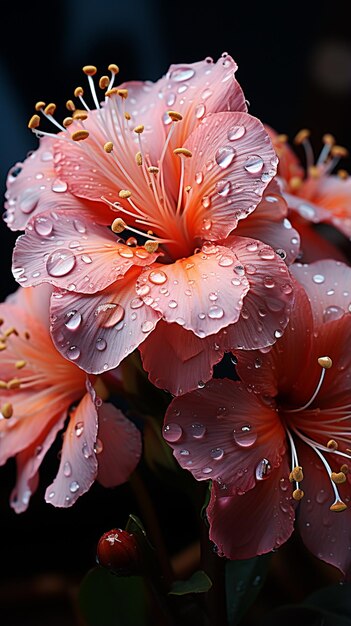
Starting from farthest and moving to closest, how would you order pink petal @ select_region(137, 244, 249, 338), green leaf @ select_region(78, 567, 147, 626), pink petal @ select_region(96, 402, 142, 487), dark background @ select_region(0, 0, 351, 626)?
dark background @ select_region(0, 0, 351, 626) < green leaf @ select_region(78, 567, 147, 626) < pink petal @ select_region(96, 402, 142, 487) < pink petal @ select_region(137, 244, 249, 338)

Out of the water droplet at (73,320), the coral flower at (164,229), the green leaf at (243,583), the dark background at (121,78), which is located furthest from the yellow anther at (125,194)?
the dark background at (121,78)

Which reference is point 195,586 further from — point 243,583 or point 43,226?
point 43,226

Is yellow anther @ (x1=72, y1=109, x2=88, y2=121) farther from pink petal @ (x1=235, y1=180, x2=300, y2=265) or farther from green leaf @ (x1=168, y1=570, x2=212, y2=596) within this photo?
green leaf @ (x1=168, y1=570, x2=212, y2=596)

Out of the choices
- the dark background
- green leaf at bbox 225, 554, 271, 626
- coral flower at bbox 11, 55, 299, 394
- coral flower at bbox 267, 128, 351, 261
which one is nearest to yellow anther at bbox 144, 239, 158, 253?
coral flower at bbox 11, 55, 299, 394

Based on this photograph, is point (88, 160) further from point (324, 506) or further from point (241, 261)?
point (324, 506)

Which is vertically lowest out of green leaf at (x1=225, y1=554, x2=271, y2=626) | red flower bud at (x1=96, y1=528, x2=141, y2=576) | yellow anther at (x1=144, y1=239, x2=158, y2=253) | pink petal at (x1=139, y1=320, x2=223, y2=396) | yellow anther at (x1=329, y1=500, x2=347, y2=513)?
green leaf at (x1=225, y1=554, x2=271, y2=626)

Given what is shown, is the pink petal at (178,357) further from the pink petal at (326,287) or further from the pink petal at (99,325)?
the pink petal at (326,287)

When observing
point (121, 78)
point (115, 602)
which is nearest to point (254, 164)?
point (115, 602)
